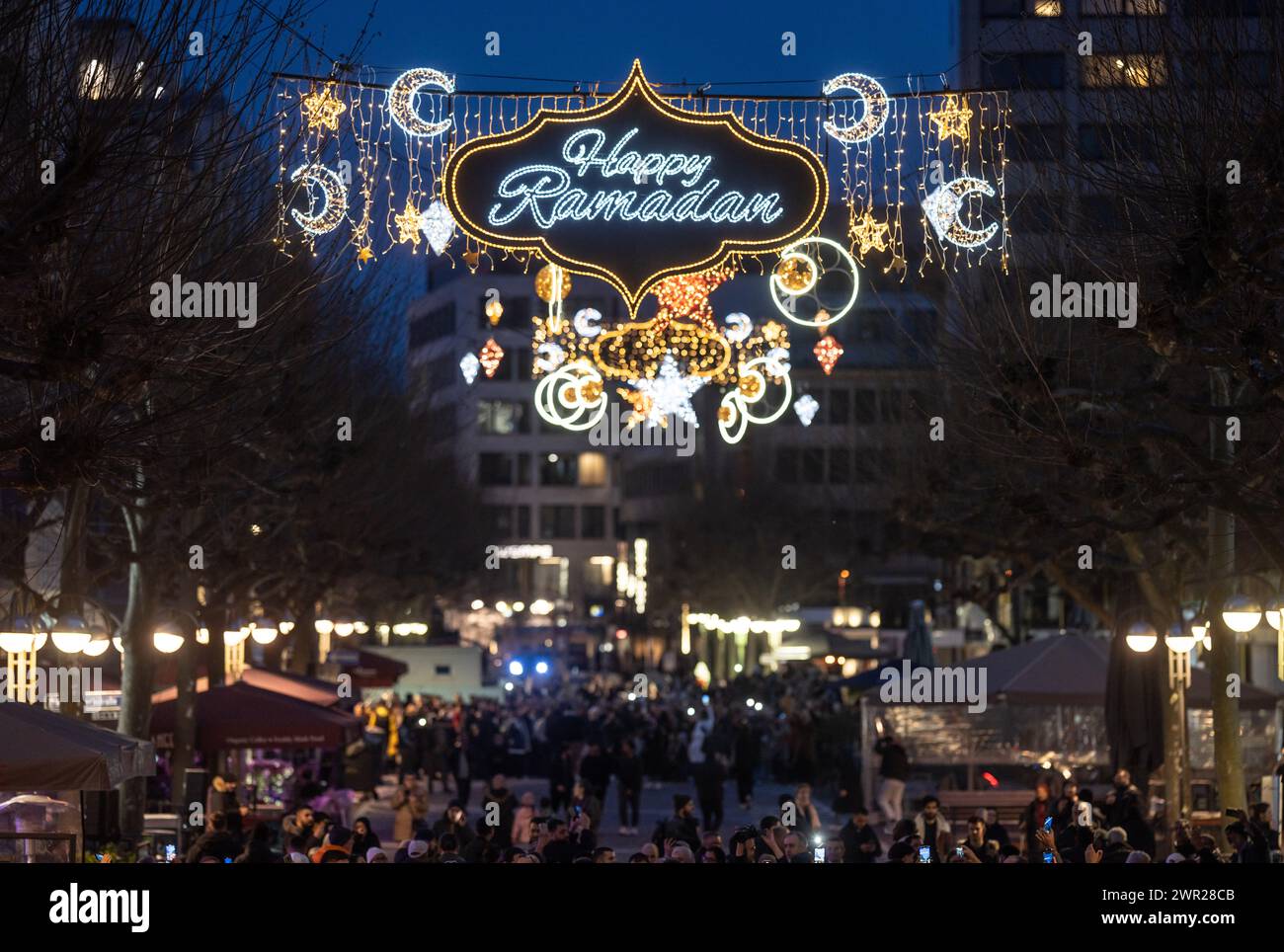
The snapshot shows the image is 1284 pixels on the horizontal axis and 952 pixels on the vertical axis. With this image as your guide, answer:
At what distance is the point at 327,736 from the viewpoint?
24984 mm

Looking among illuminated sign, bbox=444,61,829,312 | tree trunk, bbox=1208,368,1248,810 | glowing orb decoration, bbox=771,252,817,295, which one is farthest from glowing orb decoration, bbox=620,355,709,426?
illuminated sign, bbox=444,61,829,312

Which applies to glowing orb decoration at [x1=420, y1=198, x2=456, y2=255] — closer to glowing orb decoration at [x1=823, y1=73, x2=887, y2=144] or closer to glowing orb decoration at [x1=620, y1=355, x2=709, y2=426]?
glowing orb decoration at [x1=823, y1=73, x2=887, y2=144]

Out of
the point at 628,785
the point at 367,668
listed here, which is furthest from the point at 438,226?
the point at 367,668

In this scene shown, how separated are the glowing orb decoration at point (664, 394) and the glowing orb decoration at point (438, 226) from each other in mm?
5687

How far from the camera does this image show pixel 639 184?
19125 millimetres

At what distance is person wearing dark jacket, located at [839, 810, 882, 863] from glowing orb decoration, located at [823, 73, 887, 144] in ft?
20.6

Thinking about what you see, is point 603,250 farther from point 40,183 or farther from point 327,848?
point 40,183

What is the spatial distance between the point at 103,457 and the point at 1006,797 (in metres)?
16.5
